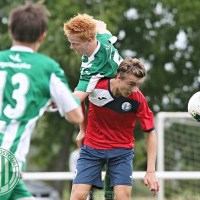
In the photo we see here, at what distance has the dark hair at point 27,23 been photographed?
255cm

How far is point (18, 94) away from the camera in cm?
255

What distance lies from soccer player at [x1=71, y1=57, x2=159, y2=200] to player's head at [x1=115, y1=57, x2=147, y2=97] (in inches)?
0.4

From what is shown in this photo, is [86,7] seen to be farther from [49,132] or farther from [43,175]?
[43,175]

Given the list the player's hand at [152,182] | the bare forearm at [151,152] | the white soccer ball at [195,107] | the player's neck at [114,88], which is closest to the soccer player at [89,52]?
the player's neck at [114,88]

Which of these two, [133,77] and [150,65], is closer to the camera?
[133,77]

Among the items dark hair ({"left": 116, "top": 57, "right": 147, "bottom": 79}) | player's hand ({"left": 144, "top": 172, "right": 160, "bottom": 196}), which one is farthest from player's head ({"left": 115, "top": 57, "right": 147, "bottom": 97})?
player's hand ({"left": 144, "top": 172, "right": 160, "bottom": 196})

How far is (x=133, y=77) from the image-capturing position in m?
3.78

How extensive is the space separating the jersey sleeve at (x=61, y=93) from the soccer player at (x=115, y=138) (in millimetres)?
1320

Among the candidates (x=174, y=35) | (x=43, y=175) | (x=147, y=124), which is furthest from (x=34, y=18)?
(x=174, y=35)

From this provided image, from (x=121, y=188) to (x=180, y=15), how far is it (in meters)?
10.1

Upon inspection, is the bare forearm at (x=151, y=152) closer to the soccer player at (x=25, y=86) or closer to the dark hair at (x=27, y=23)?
the soccer player at (x=25, y=86)

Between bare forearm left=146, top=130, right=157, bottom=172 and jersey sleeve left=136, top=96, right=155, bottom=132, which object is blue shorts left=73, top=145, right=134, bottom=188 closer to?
bare forearm left=146, top=130, right=157, bottom=172

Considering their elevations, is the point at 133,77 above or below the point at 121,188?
above

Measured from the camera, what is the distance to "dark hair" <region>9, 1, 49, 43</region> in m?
2.55
